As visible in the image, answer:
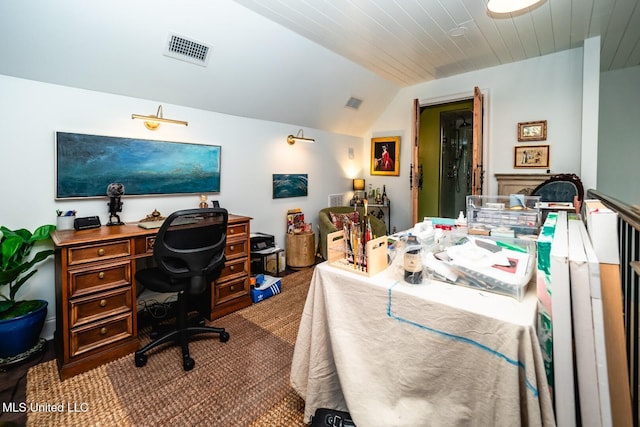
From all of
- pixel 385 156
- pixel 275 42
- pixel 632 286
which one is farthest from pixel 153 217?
pixel 385 156

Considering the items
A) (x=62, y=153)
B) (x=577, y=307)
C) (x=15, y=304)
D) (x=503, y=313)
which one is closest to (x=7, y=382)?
(x=15, y=304)

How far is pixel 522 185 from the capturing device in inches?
153

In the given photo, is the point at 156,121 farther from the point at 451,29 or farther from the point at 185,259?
the point at 451,29

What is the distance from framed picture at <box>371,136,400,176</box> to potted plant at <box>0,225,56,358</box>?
178 inches

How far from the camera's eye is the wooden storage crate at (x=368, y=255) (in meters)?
1.35

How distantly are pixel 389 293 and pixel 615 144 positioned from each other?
4.78 m

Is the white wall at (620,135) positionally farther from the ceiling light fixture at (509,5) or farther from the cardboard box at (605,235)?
the cardboard box at (605,235)

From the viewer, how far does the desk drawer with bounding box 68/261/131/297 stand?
198cm

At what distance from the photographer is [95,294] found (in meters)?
2.07

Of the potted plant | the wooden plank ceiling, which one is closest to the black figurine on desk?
the potted plant

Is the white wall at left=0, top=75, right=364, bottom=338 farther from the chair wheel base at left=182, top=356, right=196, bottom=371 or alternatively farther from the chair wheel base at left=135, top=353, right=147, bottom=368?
the chair wheel base at left=182, top=356, right=196, bottom=371

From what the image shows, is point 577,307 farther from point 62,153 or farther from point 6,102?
point 6,102

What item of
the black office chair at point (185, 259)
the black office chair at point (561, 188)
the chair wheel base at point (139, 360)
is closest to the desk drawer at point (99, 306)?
the black office chair at point (185, 259)

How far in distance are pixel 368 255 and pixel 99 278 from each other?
6.41 feet
